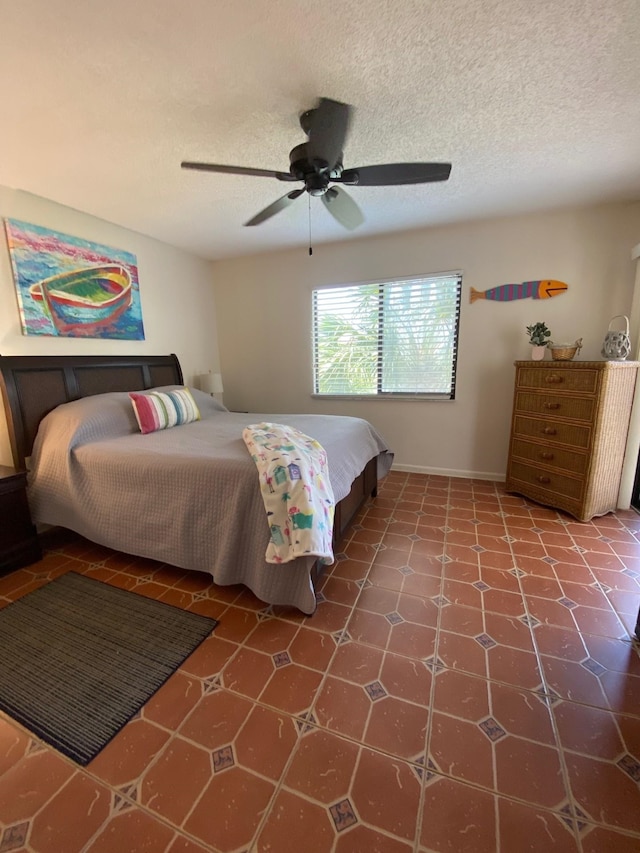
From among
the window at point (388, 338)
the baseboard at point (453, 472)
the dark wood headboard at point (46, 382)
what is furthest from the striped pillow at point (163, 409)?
the baseboard at point (453, 472)

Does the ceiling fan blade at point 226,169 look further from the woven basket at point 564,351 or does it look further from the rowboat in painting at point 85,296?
the woven basket at point 564,351

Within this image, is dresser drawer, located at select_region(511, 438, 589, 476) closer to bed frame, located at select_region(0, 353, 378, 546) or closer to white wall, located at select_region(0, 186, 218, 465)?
bed frame, located at select_region(0, 353, 378, 546)

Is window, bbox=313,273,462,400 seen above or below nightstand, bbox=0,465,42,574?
above

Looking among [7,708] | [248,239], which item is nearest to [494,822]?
[7,708]

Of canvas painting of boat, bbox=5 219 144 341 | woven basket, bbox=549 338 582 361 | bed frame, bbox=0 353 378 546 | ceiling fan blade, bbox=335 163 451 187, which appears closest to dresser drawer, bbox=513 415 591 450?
woven basket, bbox=549 338 582 361

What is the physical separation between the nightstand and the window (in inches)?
109

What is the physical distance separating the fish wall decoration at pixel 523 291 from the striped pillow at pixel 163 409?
277 centimetres

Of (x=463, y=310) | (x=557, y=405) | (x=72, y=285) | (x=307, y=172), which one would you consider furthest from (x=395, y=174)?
(x=72, y=285)

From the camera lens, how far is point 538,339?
2922 mm

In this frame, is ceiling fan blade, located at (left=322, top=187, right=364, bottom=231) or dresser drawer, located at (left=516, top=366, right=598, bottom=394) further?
dresser drawer, located at (left=516, top=366, right=598, bottom=394)

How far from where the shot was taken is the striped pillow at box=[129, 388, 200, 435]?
256 cm

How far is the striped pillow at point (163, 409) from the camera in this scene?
8.41 ft

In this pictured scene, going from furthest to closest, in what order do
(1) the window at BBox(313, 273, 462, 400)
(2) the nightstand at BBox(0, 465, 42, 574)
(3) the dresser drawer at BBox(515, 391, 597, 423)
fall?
(1) the window at BBox(313, 273, 462, 400) < (3) the dresser drawer at BBox(515, 391, 597, 423) < (2) the nightstand at BBox(0, 465, 42, 574)

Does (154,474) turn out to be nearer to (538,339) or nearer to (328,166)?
(328,166)
